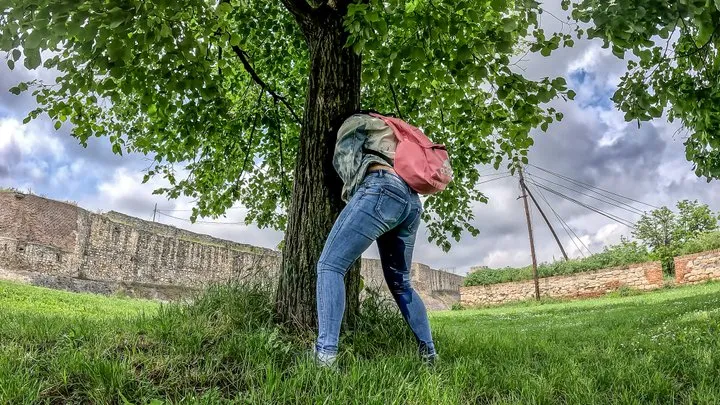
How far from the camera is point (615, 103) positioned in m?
5.52

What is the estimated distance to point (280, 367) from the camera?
2.92 metres

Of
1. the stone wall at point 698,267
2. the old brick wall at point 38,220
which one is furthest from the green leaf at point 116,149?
the stone wall at point 698,267

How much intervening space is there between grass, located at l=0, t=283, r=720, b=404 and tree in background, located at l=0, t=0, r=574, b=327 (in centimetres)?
47

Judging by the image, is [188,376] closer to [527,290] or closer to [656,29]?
[656,29]

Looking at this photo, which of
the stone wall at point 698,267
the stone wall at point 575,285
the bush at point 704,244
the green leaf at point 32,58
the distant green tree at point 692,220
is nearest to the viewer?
the green leaf at point 32,58

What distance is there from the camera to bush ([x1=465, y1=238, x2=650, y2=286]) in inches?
1064

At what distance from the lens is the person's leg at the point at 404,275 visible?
338cm

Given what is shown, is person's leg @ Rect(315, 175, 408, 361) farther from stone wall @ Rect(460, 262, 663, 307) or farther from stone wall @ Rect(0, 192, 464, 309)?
stone wall @ Rect(460, 262, 663, 307)

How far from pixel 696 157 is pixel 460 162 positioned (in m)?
3.34

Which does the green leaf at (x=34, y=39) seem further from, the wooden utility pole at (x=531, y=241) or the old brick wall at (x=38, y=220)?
the wooden utility pole at (x=531, y=241)

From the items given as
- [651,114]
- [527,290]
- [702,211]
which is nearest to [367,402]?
[651,114]

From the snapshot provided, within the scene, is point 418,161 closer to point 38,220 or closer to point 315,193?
point 315,193

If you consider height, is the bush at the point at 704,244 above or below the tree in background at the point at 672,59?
above

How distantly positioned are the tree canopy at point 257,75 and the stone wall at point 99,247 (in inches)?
405
